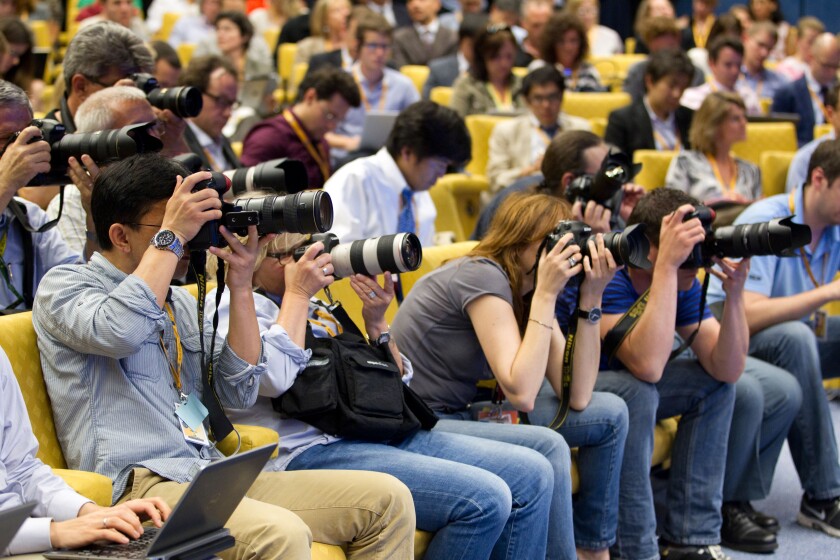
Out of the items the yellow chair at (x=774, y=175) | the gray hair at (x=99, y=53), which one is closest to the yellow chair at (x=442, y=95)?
the yellow chair at (x=774, y=175)

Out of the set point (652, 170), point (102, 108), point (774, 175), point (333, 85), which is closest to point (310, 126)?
point (333, 85)

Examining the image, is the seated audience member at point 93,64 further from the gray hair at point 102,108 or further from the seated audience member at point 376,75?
the seated audience member at point 376,75

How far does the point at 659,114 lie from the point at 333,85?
172 centimetres

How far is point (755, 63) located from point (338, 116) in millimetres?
3532

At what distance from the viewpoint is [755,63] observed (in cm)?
715

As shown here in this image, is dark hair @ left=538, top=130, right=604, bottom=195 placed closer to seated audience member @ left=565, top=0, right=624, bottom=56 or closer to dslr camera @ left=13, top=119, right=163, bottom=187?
dslr camera @ left=13, top=119, right=163, bottom=187

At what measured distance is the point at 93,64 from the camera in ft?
10.7

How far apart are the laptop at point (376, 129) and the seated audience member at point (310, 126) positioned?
0.28 m

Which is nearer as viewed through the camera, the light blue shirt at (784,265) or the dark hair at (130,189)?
the dark hair at (130,189)

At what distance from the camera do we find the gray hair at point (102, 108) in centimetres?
289

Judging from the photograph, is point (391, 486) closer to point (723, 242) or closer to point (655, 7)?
point (723, 242)

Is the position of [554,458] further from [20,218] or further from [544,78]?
[544,78]

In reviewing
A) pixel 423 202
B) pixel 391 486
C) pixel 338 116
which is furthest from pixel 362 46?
pixel 391 486

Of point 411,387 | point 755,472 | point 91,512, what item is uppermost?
point 91,512
